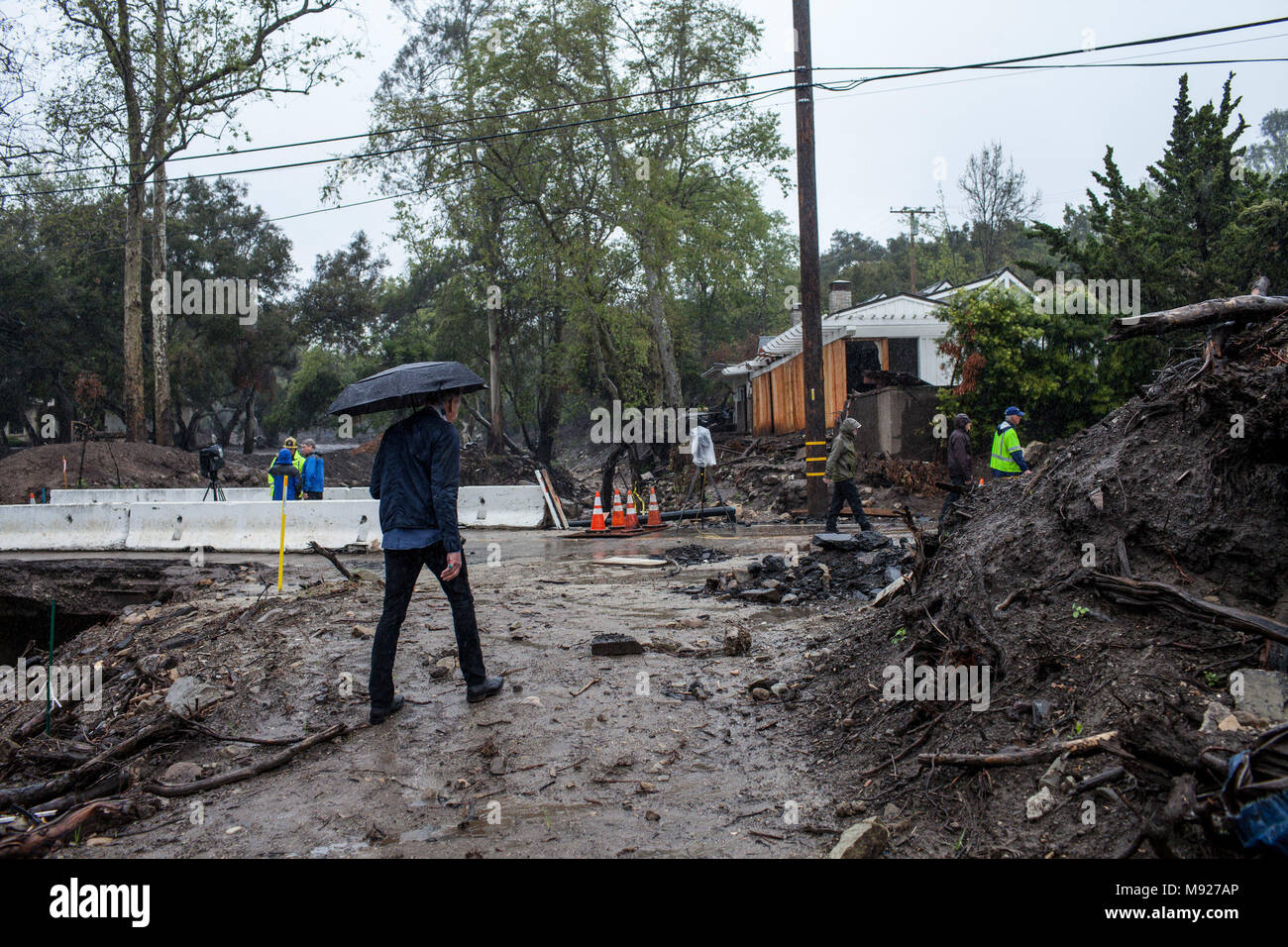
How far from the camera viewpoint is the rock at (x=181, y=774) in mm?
4699

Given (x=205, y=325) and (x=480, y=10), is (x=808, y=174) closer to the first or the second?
(x=480, y=10)

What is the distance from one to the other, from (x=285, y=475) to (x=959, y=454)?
12.3 m

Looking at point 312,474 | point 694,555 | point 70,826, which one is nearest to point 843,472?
point 694,555

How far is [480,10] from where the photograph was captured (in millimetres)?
38812

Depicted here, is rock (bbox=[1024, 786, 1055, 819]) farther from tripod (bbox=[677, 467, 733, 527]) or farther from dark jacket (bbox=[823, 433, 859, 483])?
tripod (bbox=[677, 467, 733, 527])

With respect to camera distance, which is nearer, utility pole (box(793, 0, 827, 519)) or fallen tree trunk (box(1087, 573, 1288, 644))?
fallen tree trunk (box(1087, 573, 1288, 644))

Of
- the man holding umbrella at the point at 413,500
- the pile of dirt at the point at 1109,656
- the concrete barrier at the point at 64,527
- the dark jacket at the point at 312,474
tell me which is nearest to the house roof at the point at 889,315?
the dark jacket at the point at 312,474

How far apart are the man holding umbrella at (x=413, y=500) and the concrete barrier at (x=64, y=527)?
39.9 ft

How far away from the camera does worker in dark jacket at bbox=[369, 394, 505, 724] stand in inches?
204

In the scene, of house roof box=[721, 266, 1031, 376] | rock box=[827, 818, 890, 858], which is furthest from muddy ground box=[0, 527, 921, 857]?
house roof box=[721, 266, 1031, 376]

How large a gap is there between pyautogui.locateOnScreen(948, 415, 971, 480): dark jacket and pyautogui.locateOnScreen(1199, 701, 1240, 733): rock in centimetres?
Answer: 1038

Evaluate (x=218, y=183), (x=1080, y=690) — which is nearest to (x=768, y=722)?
(x=1080, y=690)

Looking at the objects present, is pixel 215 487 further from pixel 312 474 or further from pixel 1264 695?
pixel 1264 695

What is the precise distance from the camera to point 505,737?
490 cm
